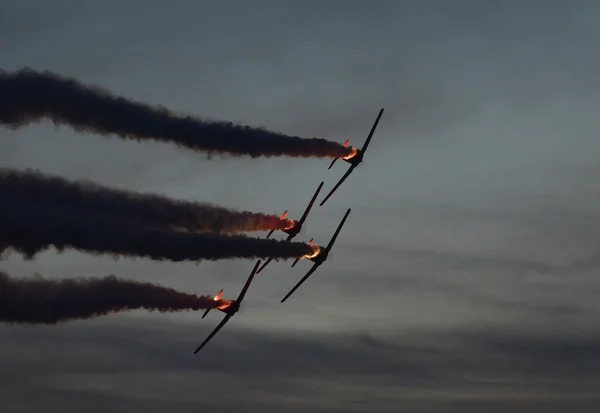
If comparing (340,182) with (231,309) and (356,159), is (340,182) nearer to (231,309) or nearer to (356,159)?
(356,159)

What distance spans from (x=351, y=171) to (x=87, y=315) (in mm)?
21683

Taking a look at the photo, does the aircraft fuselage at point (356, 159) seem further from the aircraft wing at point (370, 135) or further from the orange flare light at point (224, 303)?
the orange flare light at point (224, 303)

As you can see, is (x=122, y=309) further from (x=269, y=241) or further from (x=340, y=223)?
(x=340, y=223)

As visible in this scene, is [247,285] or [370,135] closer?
[247,285]

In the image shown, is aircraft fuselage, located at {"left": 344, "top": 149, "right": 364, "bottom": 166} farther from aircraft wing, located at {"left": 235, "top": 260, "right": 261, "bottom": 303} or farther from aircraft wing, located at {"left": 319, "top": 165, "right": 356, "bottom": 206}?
aircraft wing, located at {"left": 235, "top": 260, "right": 261, "bottom": 303}

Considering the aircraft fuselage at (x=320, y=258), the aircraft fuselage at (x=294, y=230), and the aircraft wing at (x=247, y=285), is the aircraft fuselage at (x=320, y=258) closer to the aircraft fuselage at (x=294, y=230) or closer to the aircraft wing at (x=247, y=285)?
the aircraft fuselage at (x=294, y=230)

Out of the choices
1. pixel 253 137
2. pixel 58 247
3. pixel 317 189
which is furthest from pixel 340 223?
pixel 58 247

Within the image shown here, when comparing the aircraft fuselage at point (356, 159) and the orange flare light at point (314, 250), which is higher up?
the aircraft fuselage at point (356, 159)

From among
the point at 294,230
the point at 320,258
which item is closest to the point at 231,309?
the point at 294,230

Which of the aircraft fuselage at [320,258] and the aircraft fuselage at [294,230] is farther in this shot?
the aircraft fuselage at [320,258]

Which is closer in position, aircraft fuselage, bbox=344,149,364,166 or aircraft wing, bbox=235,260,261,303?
aircraft wing, bbox=235,260,261,303

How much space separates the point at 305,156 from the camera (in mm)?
69250

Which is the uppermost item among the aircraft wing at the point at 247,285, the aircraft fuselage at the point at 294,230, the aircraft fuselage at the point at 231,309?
the aircraft fuselage at the point at 294,230

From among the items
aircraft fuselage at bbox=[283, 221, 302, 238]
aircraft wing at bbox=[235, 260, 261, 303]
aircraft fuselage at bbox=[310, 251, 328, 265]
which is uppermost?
aircraft fuselage at bbox=[283, 221, 302, 238]
